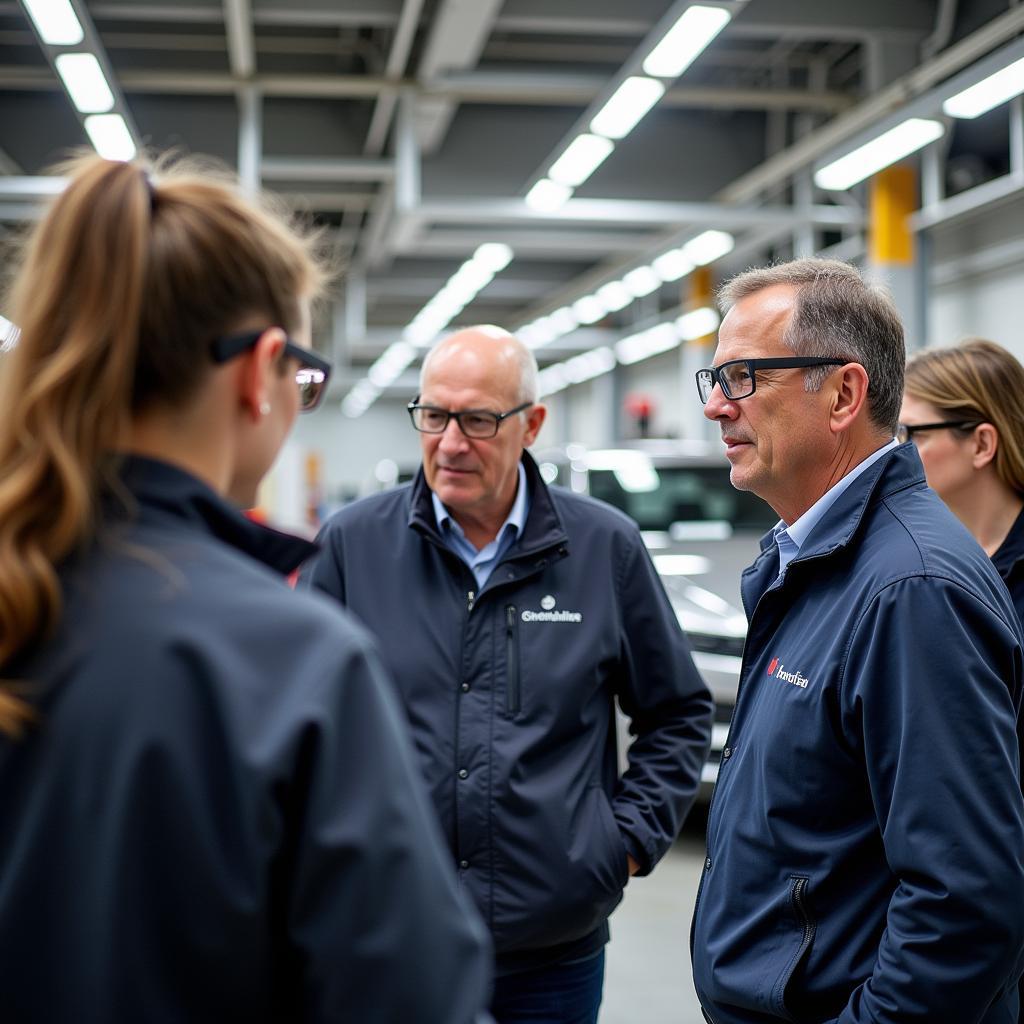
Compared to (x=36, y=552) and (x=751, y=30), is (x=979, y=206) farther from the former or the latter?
(x=36, y=552)

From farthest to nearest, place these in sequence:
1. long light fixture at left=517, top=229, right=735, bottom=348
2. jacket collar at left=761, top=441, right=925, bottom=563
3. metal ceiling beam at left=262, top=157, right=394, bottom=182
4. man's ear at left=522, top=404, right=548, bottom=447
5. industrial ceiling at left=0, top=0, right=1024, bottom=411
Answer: long light fixture at left=517, top=229, right=735, bottom=348
metal ceiling beam at left=262, top=157, right=394, bottom=182
industrial ceiling at left=0, top=0, right=1024, bottom=411
man's ear at left=522, top=404, right=548, bottom=447
jacket collar at left=761, top=441, right=925, bottom=563

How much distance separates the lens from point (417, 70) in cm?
830

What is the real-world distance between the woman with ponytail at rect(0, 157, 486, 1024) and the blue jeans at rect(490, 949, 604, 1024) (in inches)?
53.2

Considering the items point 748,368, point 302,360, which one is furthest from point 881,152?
point 302,360

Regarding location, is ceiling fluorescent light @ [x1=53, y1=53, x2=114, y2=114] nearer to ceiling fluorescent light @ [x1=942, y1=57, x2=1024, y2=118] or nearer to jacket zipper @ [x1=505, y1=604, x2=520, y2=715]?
ceiling fluorescent light @ [x1=942, y1=57, x2=1024, y2=118]

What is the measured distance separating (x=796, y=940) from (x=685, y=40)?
4847 millimetres

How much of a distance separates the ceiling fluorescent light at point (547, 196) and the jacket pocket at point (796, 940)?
22.6ft

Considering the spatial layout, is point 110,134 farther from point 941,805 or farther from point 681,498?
point 941,805

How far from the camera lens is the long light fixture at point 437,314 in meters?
11.7

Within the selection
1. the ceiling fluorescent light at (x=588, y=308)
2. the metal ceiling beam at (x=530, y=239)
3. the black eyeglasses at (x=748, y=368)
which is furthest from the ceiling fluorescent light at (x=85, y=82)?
the ceiling fluorescent light at (x=588, y=308)

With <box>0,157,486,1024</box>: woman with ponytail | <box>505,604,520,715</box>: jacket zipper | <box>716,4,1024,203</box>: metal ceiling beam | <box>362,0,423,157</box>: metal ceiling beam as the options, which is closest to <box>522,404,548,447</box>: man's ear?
<box>505,604,520,715</box>: jacket zipper

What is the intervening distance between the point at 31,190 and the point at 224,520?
7.89 meters

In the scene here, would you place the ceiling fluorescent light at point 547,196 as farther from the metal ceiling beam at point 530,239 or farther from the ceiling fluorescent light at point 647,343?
the ceiling fluorescent light at point 647,343

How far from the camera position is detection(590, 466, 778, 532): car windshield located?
652cm
